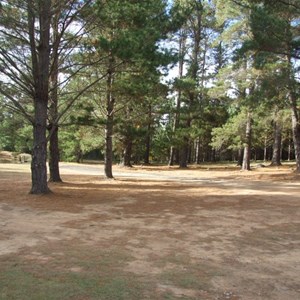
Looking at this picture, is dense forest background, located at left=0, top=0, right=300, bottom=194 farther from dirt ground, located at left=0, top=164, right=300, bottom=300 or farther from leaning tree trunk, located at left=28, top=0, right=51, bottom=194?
dirt ground, located at left=0, top=164, right=300, bottom=300

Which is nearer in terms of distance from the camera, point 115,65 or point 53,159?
point 115,65

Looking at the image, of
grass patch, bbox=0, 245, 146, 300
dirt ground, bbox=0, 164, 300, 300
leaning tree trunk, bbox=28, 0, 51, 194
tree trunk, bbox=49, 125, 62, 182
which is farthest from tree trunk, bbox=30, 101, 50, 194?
grass patch, bbox=0, 245, 146, 300

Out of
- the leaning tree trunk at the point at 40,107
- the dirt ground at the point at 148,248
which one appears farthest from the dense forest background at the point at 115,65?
the dirt ground at the point at 148,248

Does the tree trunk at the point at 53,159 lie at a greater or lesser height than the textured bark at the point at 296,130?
lesser

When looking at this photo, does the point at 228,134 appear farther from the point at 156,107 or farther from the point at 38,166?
the point at 38,166

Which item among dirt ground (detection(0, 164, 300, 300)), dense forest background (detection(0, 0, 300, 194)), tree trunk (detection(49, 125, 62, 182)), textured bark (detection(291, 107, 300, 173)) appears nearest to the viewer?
dirt ground (detection(0, 164, 300, 300))

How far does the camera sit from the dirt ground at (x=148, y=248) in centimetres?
414

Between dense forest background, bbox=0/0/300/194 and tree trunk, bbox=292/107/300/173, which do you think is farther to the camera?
tree trunk, bbox=292/107/300/173

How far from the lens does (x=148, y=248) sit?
6.04 m

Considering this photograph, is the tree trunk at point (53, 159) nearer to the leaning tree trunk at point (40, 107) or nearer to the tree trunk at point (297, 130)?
the leaning tree trunk at point (40, 107)

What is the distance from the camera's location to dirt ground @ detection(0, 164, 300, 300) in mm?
4137

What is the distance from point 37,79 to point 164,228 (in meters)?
7.17

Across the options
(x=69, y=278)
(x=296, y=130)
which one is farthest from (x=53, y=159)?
(x=296, y=130)

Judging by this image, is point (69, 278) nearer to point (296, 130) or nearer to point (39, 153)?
point (39, 153)
